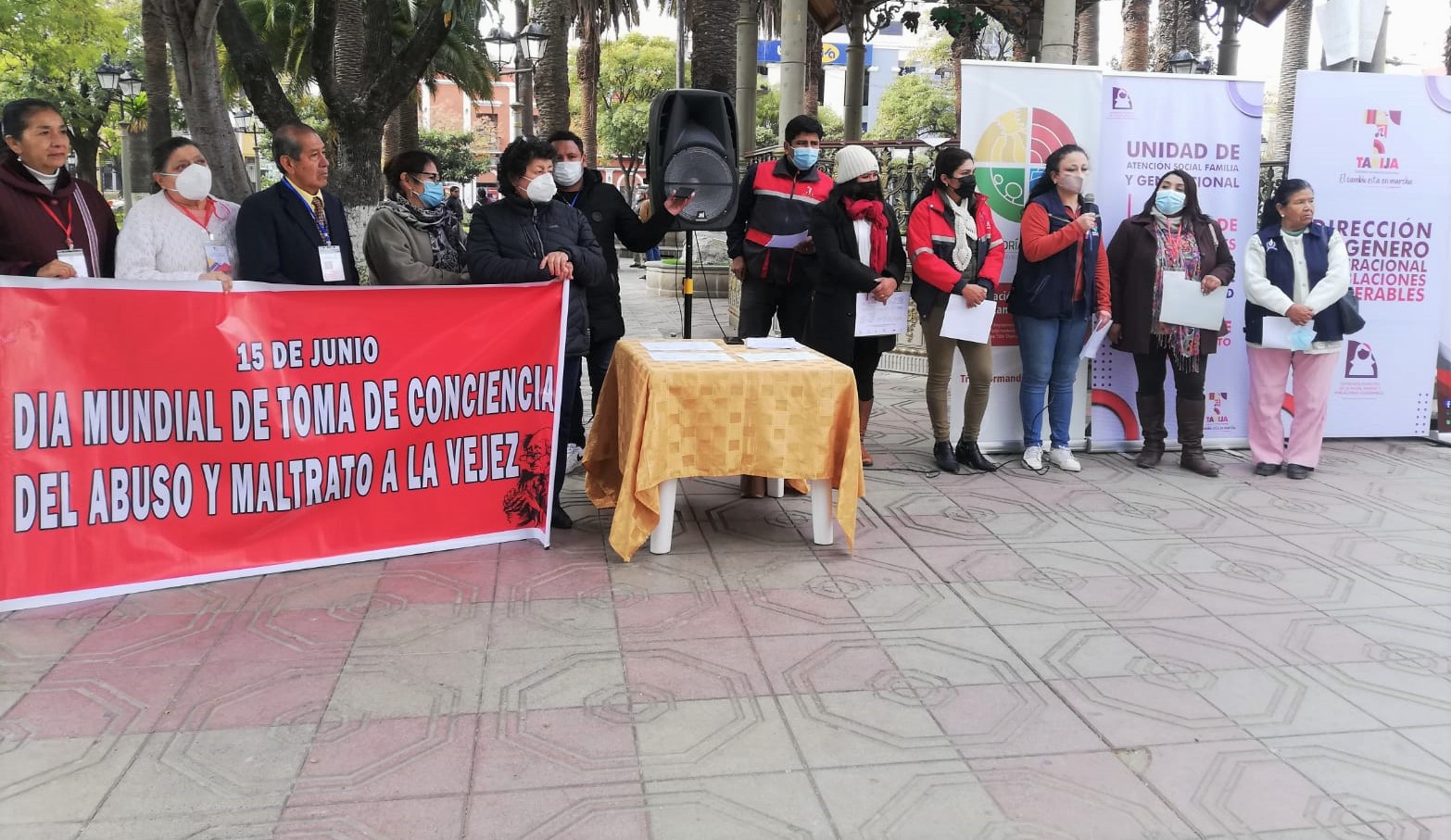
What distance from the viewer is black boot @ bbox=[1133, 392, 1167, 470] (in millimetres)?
6730

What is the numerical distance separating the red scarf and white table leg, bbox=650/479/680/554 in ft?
6.95

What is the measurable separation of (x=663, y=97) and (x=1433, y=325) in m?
5.52

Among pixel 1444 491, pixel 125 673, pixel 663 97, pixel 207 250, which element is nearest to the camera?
pixel 125 673

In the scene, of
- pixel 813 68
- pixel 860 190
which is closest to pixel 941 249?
pixel 860 190

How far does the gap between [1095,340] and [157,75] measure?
11.5 m

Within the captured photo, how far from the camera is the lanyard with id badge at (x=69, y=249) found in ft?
14.0

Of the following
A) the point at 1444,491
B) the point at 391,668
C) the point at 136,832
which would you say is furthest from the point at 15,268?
the point at 1444,491

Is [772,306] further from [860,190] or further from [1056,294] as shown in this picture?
[1056,294]

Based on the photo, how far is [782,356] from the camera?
5051 millimetres

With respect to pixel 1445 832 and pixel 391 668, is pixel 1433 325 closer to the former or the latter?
pixel 1445 832

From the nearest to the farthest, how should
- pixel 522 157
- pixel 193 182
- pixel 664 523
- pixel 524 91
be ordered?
pixel 193 182 < pixel 664 523 < pixel 522 157 < pixel 524 91

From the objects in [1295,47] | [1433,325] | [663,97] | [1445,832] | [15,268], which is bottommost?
[1445,832]

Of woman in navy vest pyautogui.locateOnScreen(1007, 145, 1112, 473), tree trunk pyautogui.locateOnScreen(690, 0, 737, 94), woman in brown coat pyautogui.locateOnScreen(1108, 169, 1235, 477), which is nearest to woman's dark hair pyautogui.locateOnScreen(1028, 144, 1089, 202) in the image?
woman in navy vest pyautogui.locateOnScreen(1007, 145, 1112, 473)

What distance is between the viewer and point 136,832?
265cm
